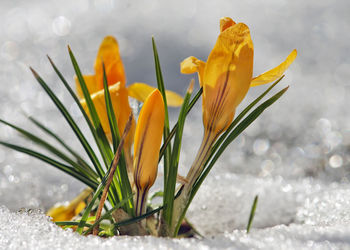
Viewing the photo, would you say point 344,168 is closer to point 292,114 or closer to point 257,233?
point 292,114

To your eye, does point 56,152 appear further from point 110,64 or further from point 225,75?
point 225,75

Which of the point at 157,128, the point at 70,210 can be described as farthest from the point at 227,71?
the point at 70,210

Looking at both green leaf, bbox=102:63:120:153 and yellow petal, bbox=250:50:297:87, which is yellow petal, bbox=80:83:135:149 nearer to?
green leaf, bbox=102:63:120:153

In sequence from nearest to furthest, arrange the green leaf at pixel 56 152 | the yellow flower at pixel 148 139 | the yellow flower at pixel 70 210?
the yellow flower at pixel 148 139
the green leaf at pixel 56 152
the yellow flower at pixel 70 210

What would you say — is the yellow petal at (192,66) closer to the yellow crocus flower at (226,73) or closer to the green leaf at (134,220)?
the yellow crocus flower at (226,73)

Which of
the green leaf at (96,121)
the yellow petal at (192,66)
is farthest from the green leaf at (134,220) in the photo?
the yellow petal at (192,66)

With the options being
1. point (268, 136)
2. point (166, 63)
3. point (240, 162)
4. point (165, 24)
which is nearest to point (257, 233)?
point (240, 162)

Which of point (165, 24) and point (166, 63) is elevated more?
point (165, 24)

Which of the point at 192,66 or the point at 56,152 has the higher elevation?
the point at 192,66
